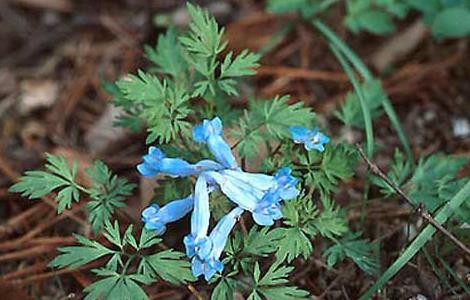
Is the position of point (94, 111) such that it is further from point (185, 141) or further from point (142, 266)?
point (142, 266)

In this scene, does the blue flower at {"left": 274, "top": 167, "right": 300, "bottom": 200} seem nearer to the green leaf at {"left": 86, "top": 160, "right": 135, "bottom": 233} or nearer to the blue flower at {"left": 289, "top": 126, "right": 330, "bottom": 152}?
the blue flower at {"left": 289, "top": 126, "right": 330, "bottom": 152}

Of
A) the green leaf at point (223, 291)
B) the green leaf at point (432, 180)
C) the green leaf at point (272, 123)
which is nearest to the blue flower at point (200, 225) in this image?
the green leaf at point (223, 291)

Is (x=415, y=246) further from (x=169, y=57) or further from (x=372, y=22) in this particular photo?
(x=372, y=22)

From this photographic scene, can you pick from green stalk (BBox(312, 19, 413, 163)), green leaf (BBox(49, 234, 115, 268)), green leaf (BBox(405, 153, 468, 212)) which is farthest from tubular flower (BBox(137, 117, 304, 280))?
green stalk (BBox(312, 19, 413, 163))

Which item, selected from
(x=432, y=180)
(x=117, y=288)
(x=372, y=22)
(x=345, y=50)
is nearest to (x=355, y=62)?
(x=345, y=50)

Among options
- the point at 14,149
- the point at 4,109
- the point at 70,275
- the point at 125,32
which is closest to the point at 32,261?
the point at 70,275

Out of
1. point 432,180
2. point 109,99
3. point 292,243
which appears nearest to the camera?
point 292,243

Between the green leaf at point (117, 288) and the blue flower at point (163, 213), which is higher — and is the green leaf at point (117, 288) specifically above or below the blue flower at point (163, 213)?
below

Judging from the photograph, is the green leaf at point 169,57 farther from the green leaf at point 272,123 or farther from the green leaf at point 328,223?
the green leaf at point 328,223
